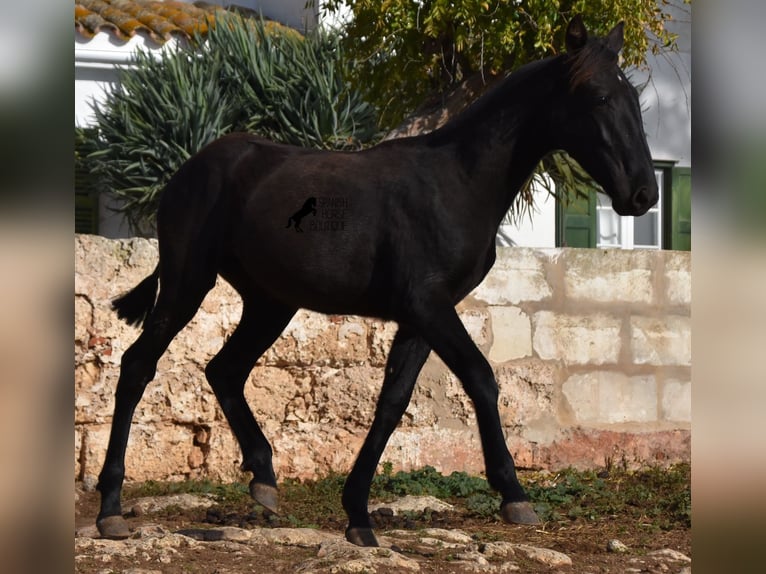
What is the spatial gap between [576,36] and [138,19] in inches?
259

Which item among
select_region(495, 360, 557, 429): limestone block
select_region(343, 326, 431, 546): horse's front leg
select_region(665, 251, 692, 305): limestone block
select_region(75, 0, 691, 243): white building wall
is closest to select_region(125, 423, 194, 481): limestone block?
select_region(495, 360, 557, 429): limestone block

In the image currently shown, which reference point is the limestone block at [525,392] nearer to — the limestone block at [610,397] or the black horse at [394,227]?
the limestone block at [610,397]

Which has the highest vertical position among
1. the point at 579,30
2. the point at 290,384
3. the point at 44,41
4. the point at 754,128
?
the point at 579,30

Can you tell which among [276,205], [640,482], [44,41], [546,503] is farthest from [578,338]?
[44,41]

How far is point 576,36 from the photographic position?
3.65 metres

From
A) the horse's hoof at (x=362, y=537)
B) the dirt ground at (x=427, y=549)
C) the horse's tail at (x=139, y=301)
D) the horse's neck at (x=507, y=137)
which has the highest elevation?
the horse's neck at (x=507, y=137)

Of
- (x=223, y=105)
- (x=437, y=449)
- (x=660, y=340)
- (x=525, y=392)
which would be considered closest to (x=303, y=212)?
(x=437, y=449)

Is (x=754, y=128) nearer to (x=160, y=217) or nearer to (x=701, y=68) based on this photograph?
(x=701, y=68)

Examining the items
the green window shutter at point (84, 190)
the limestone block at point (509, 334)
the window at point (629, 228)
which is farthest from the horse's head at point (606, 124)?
the window at point (629, 228)

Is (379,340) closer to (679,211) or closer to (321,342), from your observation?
(321,342)

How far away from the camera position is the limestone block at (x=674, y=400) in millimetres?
6027

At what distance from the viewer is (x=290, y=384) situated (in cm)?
543

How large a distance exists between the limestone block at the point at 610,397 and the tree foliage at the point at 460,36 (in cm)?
165

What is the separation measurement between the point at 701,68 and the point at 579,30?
193 cm
